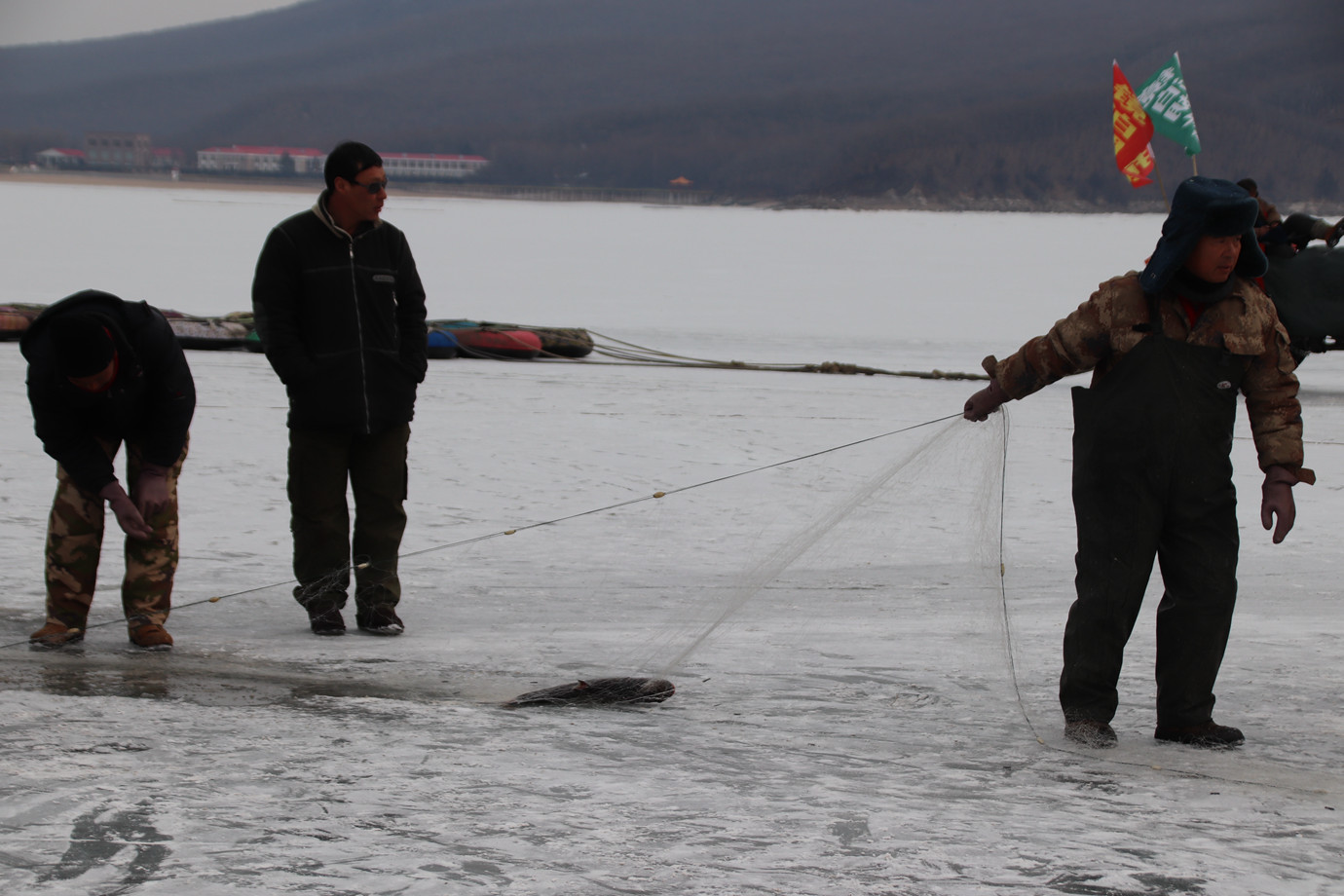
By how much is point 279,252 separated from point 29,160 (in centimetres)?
18258

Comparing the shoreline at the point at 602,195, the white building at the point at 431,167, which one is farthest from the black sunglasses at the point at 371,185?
the white building at the point at 431,167

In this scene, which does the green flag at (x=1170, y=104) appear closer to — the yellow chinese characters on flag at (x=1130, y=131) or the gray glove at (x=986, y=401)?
the yellow chinese characters on flag at (x=1130, y=131)

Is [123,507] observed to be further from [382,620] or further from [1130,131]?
[1130,131]

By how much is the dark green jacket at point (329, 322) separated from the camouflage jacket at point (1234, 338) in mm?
2128

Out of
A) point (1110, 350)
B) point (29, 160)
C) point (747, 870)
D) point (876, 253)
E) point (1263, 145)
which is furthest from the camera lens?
point (29, 160)

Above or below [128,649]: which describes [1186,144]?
above

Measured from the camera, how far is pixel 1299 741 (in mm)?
3178

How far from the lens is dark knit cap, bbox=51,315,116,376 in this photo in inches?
139

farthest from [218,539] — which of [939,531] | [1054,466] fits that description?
[1054,466]

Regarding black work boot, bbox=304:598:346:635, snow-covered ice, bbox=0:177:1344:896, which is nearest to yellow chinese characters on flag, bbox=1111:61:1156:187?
snow-covered ice, bbox=0:177:1344:896

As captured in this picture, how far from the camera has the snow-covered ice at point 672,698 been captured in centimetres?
235

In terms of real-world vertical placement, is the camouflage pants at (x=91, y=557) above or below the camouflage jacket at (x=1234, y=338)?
below

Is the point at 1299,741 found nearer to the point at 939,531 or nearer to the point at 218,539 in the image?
the point at 939,531

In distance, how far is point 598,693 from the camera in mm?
3402
